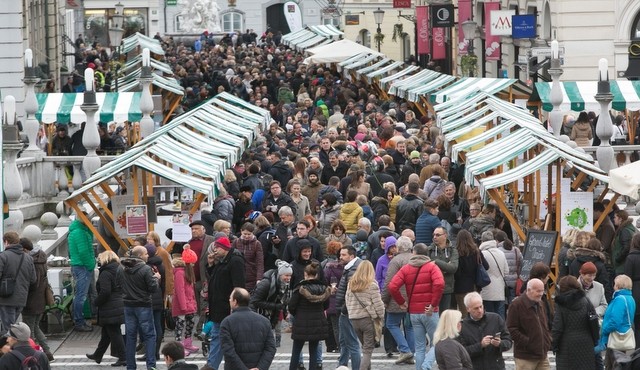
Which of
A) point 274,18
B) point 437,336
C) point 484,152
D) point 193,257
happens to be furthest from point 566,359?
point 274,18

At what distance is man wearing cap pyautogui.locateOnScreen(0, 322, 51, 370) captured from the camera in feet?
53.5

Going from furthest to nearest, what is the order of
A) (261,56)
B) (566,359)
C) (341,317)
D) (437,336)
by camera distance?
1. (261,56)
2. (341,317)
3. (566,359)
4. (437,336)

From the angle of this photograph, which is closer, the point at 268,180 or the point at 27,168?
the point at 268,180

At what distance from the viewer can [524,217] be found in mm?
26406

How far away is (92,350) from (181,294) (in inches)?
55.4

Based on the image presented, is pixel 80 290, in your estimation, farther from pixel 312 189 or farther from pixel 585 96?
pixel 585 96

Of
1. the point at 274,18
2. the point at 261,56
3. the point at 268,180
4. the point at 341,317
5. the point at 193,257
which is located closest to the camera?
the point at 341,317

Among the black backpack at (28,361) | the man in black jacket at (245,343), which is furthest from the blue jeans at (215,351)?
the black backpack at (28,361)

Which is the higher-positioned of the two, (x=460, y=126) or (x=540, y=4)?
(x=540, y=4)

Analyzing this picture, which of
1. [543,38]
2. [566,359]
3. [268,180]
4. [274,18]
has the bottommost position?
[566,359]

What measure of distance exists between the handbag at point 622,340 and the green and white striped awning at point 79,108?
18.0 meters

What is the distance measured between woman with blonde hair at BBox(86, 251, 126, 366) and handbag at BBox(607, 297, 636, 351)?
5.63 m

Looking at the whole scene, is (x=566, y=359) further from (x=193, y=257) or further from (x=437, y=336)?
(x=193, y=257)

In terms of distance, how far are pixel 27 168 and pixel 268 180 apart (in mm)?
4580
